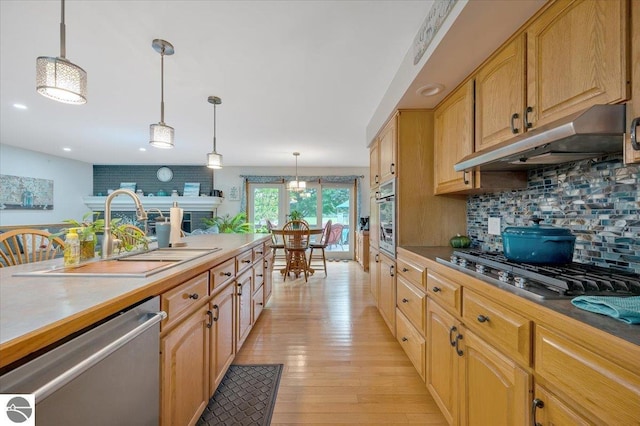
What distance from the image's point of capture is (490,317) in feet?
3.33

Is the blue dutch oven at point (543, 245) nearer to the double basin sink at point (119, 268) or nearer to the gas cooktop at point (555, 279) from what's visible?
the gas cooktop at point (555, 279)

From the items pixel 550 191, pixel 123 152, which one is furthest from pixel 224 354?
pixel 123 152

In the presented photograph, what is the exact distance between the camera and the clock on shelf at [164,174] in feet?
21.8

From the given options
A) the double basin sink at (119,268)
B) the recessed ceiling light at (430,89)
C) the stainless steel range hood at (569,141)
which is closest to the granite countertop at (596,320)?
the stainless steel range hood at (569,141)

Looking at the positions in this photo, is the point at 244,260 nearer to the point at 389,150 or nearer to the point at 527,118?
the point at 389,150

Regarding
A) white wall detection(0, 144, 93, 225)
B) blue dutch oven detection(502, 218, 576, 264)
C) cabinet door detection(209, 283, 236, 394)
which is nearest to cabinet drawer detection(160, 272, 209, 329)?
cabinet door detection(209, 283, 236, 394)

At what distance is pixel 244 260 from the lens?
7.00ft

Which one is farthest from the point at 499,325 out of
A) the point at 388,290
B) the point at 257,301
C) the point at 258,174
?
the point at 258,174

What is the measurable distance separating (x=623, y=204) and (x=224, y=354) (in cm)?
214

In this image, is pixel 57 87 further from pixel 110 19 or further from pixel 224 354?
pixel 224 354

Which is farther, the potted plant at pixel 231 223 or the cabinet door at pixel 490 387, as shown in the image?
the potted plant at pixel 231 223

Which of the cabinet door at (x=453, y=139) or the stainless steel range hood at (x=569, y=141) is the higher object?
the cabinet door at (x=453, y=139)

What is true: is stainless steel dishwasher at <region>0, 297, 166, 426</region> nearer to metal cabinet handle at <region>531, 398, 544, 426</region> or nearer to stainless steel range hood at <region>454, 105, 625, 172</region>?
metal cabinet handle at <region>531, 398, 544, 426</region>

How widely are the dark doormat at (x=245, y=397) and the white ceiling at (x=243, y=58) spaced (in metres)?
2.24
